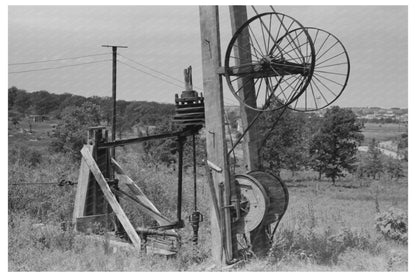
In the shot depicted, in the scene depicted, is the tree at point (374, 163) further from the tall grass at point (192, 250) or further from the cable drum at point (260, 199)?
the cable drum at point (260, 199)

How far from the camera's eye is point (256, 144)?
7277 mm

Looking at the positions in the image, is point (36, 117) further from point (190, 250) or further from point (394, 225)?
point (394, 225)

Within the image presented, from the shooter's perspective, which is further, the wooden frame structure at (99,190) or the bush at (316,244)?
the wooden frame structure at (99,190)

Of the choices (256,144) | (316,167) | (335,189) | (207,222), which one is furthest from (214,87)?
(316,167)

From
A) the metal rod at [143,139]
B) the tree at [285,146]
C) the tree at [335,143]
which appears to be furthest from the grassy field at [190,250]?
the tree at [335,143]

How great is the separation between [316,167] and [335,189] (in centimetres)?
496

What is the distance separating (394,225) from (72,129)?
1884 cm

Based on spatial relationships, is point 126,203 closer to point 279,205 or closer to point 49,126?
point 279,205

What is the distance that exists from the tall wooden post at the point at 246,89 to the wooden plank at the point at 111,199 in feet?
6.71

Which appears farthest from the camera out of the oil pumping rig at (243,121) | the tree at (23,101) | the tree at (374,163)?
the tree at (374,163)

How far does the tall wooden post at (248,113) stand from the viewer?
696 centimetres

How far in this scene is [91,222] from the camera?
827 centimetres

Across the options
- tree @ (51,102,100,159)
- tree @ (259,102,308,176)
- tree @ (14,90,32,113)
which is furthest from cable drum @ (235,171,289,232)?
tree @ (259,102,308,176)

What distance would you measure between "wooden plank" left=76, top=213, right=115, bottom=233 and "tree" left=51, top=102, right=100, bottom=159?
13526 mm
